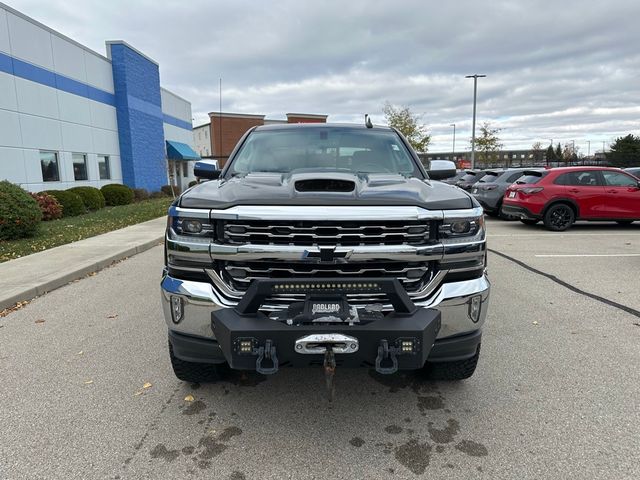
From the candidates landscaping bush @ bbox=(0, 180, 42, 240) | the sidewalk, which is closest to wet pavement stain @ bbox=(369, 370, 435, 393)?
the sidewalk

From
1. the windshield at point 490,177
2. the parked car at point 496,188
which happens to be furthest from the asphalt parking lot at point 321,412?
the windshield at point 490,177

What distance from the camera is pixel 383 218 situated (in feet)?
8.34

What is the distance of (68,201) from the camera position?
1514cm

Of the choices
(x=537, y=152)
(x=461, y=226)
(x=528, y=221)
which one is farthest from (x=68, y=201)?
(x=537, y=152)

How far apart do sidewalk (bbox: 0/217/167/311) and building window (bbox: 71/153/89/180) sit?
9586 millimetres

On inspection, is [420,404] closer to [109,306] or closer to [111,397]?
[111,397]

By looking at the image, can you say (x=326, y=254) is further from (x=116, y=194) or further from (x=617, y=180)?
(x=116, y=194)

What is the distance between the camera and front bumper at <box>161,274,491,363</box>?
103 inches

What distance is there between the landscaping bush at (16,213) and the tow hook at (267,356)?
963cm

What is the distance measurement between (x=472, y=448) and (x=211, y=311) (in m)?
1.70

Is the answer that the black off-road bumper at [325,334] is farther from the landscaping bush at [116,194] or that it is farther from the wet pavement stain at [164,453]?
the landscaping bush at [116,194]

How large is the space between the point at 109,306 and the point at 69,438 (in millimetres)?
2947

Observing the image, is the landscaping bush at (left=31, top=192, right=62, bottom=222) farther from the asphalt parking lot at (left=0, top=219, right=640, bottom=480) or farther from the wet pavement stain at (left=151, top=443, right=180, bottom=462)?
the wet pavement stain at (left=151, top=443, right=180, bottom=462)

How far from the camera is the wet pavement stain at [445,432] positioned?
2.73 metres
